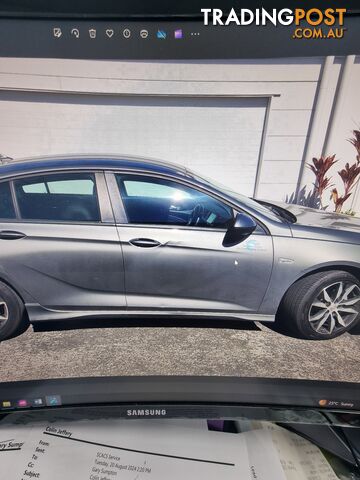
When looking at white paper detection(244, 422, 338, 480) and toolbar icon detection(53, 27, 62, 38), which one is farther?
toolbar icon detection(53, 27, 62, 38)

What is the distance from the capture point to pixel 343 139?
5.34 feet

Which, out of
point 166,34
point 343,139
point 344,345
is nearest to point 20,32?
point 166,34

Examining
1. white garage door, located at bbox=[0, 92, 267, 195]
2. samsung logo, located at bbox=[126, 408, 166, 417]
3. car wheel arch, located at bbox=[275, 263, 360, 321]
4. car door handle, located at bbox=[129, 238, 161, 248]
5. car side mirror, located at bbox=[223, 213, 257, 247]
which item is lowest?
samsung logo, located at bbox=[126, 408, 166, 417]

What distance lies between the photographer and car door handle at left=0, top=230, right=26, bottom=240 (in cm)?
138

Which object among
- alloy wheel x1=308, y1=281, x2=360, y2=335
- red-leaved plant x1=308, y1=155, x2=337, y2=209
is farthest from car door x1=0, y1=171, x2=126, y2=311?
red-leaved plant x1=308, y1=155, x2=337, y2=209

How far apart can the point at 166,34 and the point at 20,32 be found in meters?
0.48

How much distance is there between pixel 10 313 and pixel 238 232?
1383 millimetres

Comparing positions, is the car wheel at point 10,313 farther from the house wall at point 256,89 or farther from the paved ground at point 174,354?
the house wall at point 256,89

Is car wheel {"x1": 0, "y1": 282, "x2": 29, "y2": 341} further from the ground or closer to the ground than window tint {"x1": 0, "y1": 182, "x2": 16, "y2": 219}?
closer to the ground

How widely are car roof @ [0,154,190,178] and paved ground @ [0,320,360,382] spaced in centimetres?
95

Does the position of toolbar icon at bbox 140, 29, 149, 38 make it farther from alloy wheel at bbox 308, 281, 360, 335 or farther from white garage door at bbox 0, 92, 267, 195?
alloy wheel at bbox 308, 281, 360, 335

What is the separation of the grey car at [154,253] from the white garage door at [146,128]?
13cm

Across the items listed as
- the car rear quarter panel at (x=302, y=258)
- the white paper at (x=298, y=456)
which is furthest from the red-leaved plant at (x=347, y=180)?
the white paper at (x=298, y=456)

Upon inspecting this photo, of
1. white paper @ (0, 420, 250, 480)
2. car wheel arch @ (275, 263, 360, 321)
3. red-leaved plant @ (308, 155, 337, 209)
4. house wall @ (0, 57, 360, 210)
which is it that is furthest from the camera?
red-leaved plant @ (308, 155, 337, 209)
